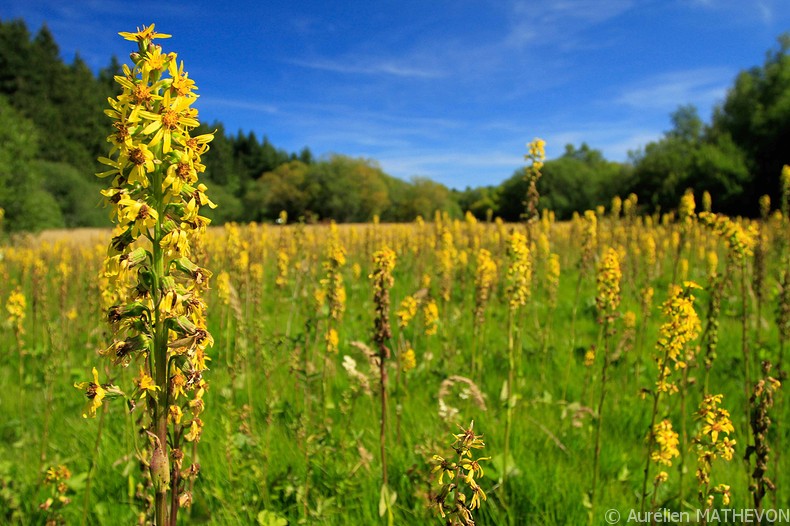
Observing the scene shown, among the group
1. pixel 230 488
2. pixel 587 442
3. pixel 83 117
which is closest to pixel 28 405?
pixel 230 488

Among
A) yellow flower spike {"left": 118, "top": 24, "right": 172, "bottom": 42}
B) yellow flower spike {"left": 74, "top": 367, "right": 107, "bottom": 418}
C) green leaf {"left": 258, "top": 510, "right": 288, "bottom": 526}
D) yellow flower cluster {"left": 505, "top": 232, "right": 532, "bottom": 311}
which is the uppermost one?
yellow flower spike {"left": 118, "top": 24, "right": 172, "bottom": 42}

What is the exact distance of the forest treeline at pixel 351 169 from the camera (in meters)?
29.1

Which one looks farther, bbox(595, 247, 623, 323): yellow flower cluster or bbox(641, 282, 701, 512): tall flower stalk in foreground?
bbox(595, 247, 623, 323): yellow flower cluster

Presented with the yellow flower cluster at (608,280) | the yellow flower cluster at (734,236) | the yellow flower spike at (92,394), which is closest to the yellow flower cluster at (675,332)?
the yellow flower cluster at (608,280)

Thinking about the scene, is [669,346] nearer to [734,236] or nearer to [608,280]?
[608,280]

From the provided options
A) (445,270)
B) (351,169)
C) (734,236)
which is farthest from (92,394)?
(351,169)

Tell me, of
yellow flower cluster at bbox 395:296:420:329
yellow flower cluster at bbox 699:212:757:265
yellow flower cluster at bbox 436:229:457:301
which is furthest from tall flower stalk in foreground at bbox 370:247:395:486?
yellow flower cluster at bbox 699:212:757:265

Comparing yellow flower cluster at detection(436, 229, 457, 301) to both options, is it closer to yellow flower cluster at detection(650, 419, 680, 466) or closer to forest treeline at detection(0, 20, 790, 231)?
yellow flower cluster at detection(650, 419, 680, 466)

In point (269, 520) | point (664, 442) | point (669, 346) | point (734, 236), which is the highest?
point (734, 236)

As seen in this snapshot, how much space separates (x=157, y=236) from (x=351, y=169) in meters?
50.8

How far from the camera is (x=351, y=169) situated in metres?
50.9

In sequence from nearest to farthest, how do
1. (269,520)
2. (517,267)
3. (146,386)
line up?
(146,386) < (269,520) < (517,267)

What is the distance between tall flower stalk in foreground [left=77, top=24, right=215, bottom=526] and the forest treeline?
64.4 feet

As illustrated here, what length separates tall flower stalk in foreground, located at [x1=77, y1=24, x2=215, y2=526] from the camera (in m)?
1.27
